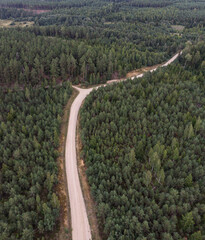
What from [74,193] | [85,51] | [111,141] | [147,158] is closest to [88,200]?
[74,193]

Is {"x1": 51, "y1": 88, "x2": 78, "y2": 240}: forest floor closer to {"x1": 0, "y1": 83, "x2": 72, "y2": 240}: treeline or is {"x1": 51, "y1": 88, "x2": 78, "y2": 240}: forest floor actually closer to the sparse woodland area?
{"x1": 0, "y1": 83, "x2": 72, "y2": 240}: treeline

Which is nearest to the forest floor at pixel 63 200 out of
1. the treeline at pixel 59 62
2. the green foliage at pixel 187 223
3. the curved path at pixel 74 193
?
the curved path at pixel 74 193

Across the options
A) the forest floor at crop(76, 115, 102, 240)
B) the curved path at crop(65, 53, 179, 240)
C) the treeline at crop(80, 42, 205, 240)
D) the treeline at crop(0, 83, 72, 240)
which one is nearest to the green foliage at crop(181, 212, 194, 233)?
the treeline at crop(80, 42, 205, 240)

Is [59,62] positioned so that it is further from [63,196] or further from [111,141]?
[63,196]

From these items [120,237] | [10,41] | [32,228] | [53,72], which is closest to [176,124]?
[120,237]

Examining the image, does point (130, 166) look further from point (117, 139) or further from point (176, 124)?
point (176, 124)
